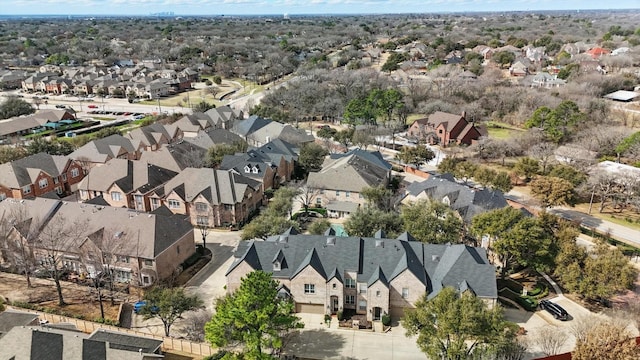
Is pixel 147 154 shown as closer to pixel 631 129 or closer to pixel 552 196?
pixel 552 196

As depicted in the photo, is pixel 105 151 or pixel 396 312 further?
pixel 105 151

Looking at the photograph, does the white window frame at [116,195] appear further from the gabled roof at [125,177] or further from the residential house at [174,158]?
Result: the residential house at [174,158]

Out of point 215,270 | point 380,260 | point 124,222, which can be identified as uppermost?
point 124,222

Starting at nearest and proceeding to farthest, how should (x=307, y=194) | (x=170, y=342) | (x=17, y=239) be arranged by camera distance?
(x=170, y=342) → (x=17, y=239) → (x=307, y=194)

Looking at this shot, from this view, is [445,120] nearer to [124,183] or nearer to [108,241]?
[124,183]

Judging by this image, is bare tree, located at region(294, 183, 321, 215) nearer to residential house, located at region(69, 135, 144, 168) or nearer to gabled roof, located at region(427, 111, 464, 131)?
residential house, located at region(69, 135, 144, 168)

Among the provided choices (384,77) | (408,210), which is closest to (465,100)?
(384,77)

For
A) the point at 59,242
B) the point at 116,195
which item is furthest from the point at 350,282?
the point at 116,195

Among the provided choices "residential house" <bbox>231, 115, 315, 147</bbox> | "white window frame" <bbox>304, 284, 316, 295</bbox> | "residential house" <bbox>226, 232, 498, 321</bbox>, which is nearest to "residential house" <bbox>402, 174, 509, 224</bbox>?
"residential house" <bbox>226, 232, 498, 321</bbox>
